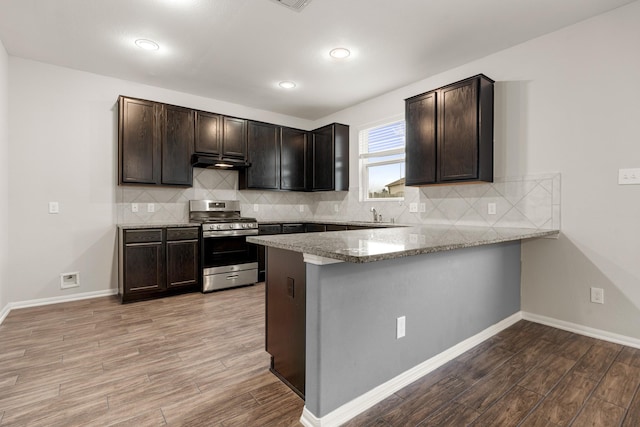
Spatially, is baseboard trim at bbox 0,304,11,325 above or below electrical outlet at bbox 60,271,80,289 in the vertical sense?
below

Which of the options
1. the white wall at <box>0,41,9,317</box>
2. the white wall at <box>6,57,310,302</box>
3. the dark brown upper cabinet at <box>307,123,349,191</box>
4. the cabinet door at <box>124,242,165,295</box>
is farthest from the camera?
the dark brown upper cabinet at <box>307,123,349,191</box>

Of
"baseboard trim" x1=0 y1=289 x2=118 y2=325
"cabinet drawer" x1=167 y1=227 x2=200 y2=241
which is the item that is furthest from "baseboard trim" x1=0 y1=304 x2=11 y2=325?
"cabinet drawer" x1=167 y1=227 x2=200 y2=241

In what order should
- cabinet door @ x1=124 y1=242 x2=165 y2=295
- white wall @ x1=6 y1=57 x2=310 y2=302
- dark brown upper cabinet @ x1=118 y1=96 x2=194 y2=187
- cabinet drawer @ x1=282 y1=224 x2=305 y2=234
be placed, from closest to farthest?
white wall @ x1=6 y1=57 x2=310 y2=302 < cabinet door @ x1=124 y1=242 x2=165 y2=295 < dark brown upper cabinet @ x1=118 y1=96 x2=194 y2=187 < cabinet drawer @ x1=282 y1=224 x2=305 y2=234

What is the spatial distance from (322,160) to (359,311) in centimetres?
377

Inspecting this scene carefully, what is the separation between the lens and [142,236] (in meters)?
3.62

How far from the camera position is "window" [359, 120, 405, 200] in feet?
14.4

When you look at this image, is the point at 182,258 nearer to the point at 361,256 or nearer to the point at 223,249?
the point at 223,249

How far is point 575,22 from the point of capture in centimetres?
274

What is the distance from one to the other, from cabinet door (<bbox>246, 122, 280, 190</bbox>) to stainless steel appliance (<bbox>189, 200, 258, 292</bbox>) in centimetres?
63

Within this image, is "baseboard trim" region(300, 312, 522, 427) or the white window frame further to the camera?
the white window frame

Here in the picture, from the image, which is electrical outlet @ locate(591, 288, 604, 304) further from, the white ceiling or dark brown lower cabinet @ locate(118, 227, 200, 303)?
dark brown lower cabinet @ locate(118, 227, 200, 303)

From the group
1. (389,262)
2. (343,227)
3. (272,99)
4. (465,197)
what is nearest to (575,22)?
(465,197)

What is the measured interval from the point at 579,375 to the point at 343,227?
2.89m

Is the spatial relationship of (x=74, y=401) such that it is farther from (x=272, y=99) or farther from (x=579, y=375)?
(x=272, y=99)
